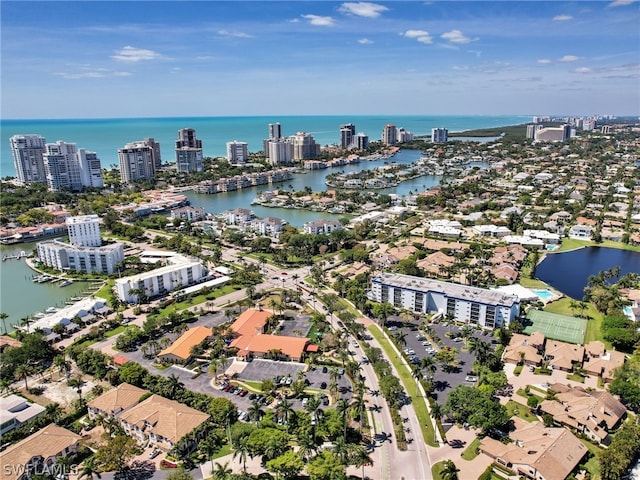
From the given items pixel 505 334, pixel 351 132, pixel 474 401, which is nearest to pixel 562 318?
pixel 505 334

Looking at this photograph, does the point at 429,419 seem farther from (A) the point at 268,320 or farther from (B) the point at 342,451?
(A) the point at 268,320

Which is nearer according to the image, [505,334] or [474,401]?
[474,401]

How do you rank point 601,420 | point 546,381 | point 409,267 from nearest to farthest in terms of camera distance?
point 601,420, point 546,381, point 409,267

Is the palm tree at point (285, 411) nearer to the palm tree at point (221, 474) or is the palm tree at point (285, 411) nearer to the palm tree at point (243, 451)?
the palm tree at point (243, 451)

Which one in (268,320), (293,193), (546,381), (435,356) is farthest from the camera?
(293,193)

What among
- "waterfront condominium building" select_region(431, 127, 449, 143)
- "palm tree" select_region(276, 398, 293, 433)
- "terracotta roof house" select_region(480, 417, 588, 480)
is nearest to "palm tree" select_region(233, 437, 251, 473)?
"palm tree" select_region(276, 398, 293, 433)

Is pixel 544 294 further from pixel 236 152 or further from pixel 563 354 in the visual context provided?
pixel 236 152
